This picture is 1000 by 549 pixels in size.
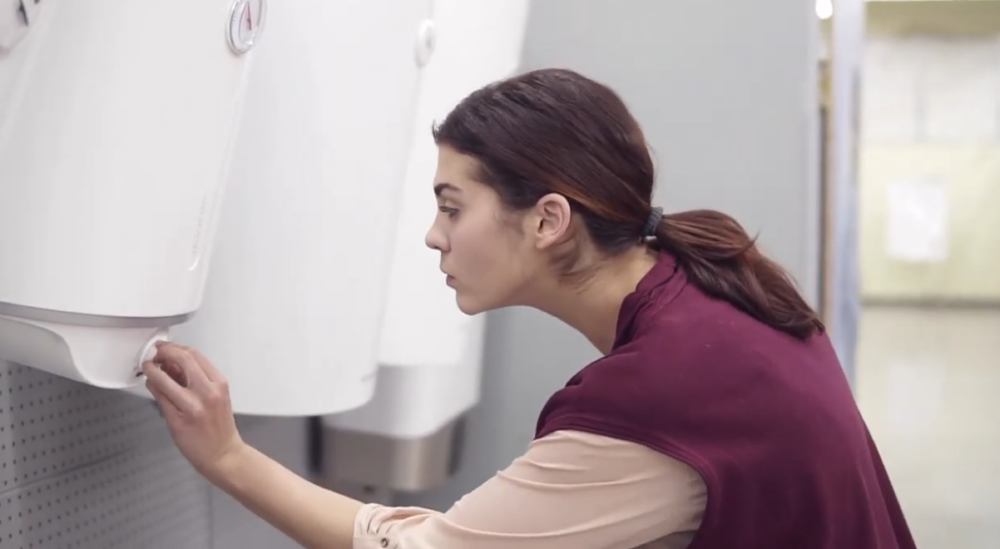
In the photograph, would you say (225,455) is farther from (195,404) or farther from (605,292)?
(605,292)

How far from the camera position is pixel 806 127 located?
1442mm

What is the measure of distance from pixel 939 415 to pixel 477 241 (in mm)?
2889

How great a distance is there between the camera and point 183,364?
0.81 meters

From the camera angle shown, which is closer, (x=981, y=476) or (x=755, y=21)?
(x=755, y=21)

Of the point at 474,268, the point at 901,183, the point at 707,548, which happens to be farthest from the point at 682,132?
the point at 901,183

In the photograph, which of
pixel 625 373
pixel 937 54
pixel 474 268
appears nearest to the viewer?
pixel 625 373

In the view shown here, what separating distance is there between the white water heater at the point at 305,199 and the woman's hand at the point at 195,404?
0.23ft

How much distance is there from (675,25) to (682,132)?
169mm

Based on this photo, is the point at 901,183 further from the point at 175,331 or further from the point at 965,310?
the point at 175,331

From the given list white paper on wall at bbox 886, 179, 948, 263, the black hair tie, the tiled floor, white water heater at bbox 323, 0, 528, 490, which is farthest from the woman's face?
white paper on wall at bbox 886, 179, 948, 263

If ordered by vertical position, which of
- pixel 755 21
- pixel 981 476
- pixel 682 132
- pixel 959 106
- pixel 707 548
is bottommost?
pixel 981 476

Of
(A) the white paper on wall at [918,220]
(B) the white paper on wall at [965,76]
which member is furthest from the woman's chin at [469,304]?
(A) the white paper on wall at [918,220]

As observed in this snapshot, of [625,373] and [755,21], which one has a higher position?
[755,21]

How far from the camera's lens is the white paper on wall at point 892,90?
179 inches
